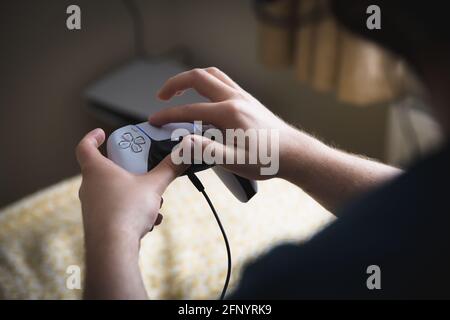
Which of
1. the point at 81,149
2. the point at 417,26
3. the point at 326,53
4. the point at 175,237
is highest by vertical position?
the point at 417,26

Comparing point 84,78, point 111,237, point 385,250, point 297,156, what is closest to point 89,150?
point 111,237

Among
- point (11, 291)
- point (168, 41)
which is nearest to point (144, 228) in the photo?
point (11, 291)

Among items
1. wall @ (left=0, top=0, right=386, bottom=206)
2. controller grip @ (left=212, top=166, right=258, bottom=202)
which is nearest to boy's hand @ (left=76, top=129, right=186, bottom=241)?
controller grip @ (left=212, top=166, right=258, bottom=202)

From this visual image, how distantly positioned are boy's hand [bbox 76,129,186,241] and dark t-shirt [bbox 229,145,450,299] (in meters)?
0.16

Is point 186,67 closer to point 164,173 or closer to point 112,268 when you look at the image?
point 164,173

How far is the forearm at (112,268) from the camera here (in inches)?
21.5

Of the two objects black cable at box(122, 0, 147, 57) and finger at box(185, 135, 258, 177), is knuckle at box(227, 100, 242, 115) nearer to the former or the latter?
finger at box(185, 135, 258, 177)

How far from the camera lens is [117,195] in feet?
1.99

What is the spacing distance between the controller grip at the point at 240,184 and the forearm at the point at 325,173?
0.06 meters

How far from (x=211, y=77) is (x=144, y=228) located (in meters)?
0.25

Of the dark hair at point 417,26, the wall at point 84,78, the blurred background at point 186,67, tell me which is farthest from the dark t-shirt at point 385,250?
the wall at point 84,78

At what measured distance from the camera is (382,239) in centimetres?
44

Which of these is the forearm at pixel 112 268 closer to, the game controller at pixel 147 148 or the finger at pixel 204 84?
the game controller at pixel 147 148

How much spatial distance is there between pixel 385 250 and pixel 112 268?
245 millimetres
